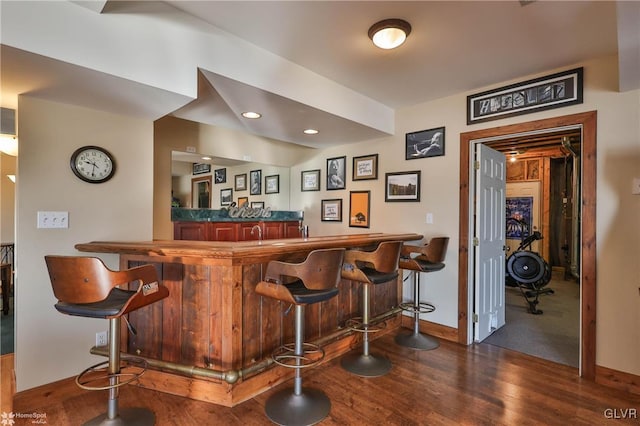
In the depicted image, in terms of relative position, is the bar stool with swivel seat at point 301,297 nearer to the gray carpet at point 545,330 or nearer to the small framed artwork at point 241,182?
the gray carpet at point 545,330

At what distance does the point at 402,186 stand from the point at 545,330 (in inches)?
89.5

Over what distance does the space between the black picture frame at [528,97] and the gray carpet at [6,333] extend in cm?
469

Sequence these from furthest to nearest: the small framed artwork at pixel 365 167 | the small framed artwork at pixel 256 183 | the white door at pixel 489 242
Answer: the small framed artwork at pixel 256 183 → the small framed artwork at pixel 365 167 → the white door at pixel 489 242

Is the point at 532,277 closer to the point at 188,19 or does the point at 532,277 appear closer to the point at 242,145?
the point at 242,145

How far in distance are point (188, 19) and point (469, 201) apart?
9.29 feet

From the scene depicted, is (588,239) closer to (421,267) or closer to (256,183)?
(421,267)

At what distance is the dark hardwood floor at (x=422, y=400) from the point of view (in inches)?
75.2

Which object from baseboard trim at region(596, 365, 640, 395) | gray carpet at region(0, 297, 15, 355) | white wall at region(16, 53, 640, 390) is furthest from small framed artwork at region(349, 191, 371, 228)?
gray carpet at region(0, 297, 15, 355)

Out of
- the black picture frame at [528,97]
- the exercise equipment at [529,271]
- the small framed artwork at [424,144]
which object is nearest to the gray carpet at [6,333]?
the small framed artwork at [424,144]

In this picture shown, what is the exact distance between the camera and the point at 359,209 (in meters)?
4.02

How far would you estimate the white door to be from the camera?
3.13 meters

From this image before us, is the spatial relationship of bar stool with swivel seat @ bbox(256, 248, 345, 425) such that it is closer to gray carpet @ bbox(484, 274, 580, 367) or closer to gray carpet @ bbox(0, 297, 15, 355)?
gray carpet @ bbox(484, 274, 580, 367)

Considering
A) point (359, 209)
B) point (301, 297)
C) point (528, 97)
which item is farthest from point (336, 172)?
point (301, 297)

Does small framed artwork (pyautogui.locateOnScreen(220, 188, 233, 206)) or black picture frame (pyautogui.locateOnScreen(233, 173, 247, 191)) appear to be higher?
black picture frame (pyautogui.locateOnScreen(233, 173, 247, 191))
